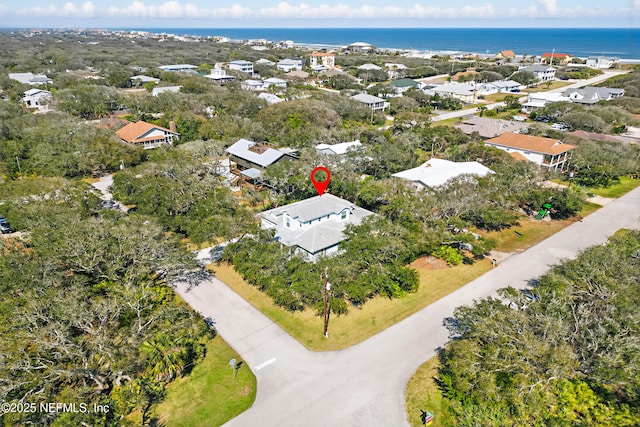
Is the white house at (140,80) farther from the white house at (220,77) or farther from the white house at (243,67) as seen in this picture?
the white house at (243,67)

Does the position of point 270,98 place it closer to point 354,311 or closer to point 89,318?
point 354,311

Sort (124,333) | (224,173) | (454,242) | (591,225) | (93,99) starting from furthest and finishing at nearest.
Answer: (93,99) → (224,173) → (591,225) → (454,242) → (124,333)

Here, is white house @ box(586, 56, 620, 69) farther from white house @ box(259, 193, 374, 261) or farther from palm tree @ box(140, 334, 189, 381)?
palm tree @ box(140, 334, 189, 381)

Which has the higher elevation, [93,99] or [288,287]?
[93,99]

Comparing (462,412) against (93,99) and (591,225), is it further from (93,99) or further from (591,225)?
(93,99)

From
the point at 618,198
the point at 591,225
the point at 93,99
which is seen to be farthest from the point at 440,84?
the point at 93,99

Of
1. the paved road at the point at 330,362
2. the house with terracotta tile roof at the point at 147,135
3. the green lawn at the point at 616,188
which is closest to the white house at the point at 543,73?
the green lawn at the point at 616,188

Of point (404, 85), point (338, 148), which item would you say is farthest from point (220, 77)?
point (338, 148)
